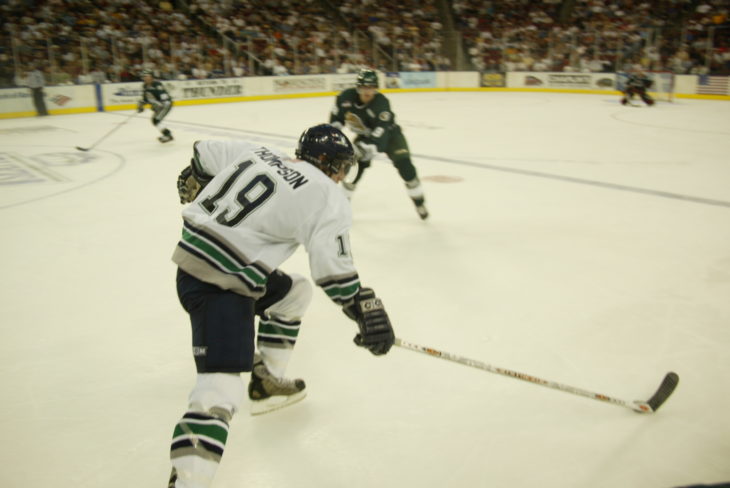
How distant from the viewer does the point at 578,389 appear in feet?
7.71

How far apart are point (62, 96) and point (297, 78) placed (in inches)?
283

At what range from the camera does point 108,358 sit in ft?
9.62

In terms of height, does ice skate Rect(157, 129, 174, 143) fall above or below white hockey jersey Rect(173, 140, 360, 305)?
below

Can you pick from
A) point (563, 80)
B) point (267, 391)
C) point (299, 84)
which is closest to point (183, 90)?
point (299, 84)

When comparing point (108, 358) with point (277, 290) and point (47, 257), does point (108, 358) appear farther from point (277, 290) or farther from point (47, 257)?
point (47, 257)

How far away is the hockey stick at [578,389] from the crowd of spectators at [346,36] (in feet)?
51.1

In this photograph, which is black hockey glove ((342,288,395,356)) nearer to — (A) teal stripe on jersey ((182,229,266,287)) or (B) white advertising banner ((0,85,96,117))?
(A) teal stripe on jersey ((182,229,266,287))

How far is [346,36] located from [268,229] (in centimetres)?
2138

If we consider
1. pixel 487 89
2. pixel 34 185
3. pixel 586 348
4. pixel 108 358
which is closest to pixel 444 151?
pixel 34 185

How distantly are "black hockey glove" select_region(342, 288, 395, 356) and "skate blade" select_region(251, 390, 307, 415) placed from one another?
2.47 feet

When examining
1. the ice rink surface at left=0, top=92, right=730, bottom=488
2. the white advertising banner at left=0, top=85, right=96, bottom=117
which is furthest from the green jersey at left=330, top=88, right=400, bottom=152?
the white advertising banner at left=0, top=85, right=96, bottom=117

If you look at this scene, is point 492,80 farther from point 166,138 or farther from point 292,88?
point 166,138

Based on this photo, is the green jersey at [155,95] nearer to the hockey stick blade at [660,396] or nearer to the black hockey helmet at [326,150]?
the black hockey helmet at [326,150]

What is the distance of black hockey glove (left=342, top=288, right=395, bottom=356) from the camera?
6.13 ft
